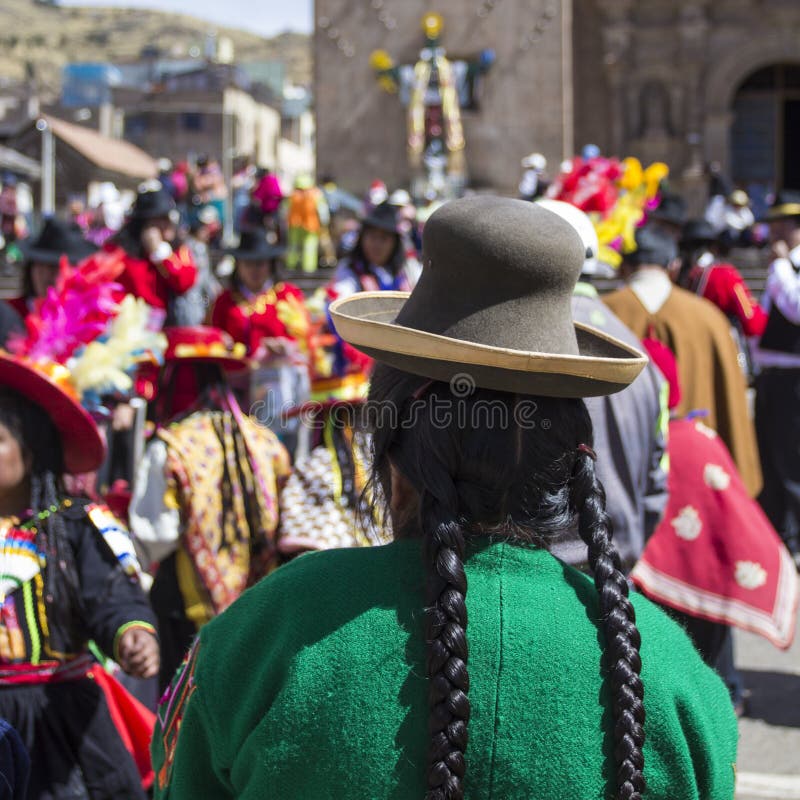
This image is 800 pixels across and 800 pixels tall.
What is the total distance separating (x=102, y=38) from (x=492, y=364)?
136069 millimetres

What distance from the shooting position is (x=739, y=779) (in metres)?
4.44

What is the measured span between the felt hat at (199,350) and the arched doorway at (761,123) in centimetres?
2377

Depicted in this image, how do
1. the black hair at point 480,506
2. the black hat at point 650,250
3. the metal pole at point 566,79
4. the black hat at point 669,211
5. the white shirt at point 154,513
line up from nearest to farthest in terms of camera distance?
the black hair at point 480,506
the white shirt at point 154,513
the black hat at point 650,250
the black hat at point 669,211
the metal pole at point 566,79

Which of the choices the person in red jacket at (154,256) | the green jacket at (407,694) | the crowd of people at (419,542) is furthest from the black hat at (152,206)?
the green jacket at (407,694)

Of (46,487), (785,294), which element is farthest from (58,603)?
(785,294)

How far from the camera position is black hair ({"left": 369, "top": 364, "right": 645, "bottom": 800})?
1.54 meters

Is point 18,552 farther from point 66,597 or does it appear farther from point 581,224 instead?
point 581,224

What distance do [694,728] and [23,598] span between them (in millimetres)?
1769

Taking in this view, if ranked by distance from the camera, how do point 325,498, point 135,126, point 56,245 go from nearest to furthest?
point 325,498
point 56,245
point 135,126

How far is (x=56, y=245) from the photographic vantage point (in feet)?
21.6

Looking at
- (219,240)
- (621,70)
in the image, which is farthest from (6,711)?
(621,70)

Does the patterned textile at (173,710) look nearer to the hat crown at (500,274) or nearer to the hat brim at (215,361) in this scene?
the hat crown at (500,274)

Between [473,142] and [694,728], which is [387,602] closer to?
[694,728]

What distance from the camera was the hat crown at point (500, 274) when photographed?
5.74ft
